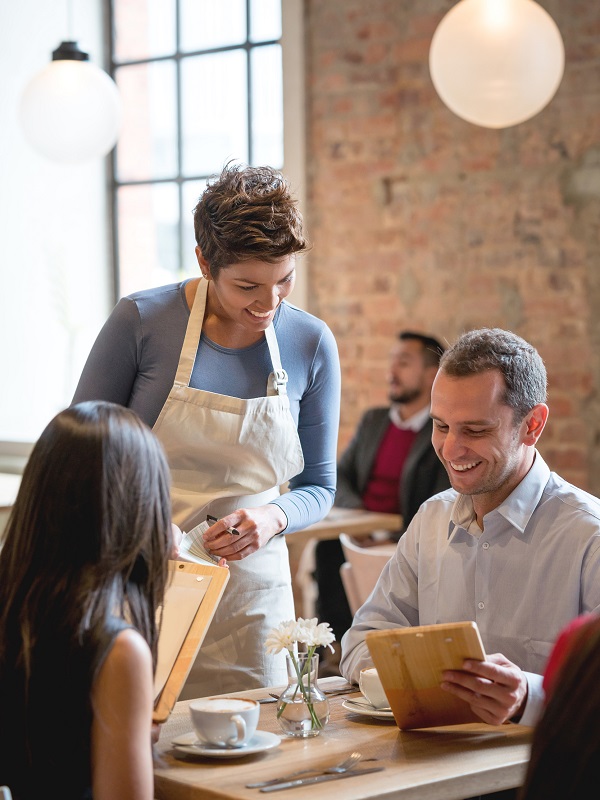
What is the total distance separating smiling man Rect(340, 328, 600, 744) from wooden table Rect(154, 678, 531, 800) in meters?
0.25

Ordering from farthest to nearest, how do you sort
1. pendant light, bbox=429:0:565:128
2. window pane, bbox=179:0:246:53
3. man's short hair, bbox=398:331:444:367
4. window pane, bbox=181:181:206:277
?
window pane, bbox=181:181:206:277, window pane, bbox=179:0:246:53, man's short hair, bbox=398:331:444:367, pendant light, bbox=429:0:565:128

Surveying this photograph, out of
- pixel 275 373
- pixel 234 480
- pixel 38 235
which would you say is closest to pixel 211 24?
pixel 38 235

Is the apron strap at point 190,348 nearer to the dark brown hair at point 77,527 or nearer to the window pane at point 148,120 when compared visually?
the dark brown hair at point 77,527

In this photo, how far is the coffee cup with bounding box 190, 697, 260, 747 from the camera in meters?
1.66

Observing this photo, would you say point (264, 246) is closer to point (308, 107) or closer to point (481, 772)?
point (481, 772)

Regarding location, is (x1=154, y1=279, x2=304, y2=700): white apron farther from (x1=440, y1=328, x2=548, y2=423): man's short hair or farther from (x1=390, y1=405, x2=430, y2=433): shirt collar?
(x1=390, y1=405, x2=430, y2=433): shirt collar

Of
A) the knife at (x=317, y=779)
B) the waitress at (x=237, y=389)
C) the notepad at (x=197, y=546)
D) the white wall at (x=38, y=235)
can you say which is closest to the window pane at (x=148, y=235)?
the white wall at (x=38, y=235)

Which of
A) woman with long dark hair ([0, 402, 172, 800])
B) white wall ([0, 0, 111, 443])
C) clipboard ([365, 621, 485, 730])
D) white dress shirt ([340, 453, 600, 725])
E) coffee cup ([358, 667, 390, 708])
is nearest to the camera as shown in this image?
woman with long dark hair ([0, 402, 172, 800])

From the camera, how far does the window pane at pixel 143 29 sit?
20.8ft

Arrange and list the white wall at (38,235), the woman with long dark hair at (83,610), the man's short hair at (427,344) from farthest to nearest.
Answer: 1. the white wall at (38,235)
2. the man's short hair at (427,344)
3. the woman with long dark hair at (83,610)

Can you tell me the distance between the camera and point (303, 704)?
1778mm

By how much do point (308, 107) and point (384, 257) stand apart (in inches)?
34.6

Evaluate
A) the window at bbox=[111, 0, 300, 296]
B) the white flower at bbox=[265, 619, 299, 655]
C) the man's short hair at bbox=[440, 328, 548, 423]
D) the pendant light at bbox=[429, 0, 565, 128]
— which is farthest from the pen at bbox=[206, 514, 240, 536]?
the window at bbox=[111, 0, 300, 296]

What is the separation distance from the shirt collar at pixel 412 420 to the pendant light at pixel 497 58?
5.11 feet
